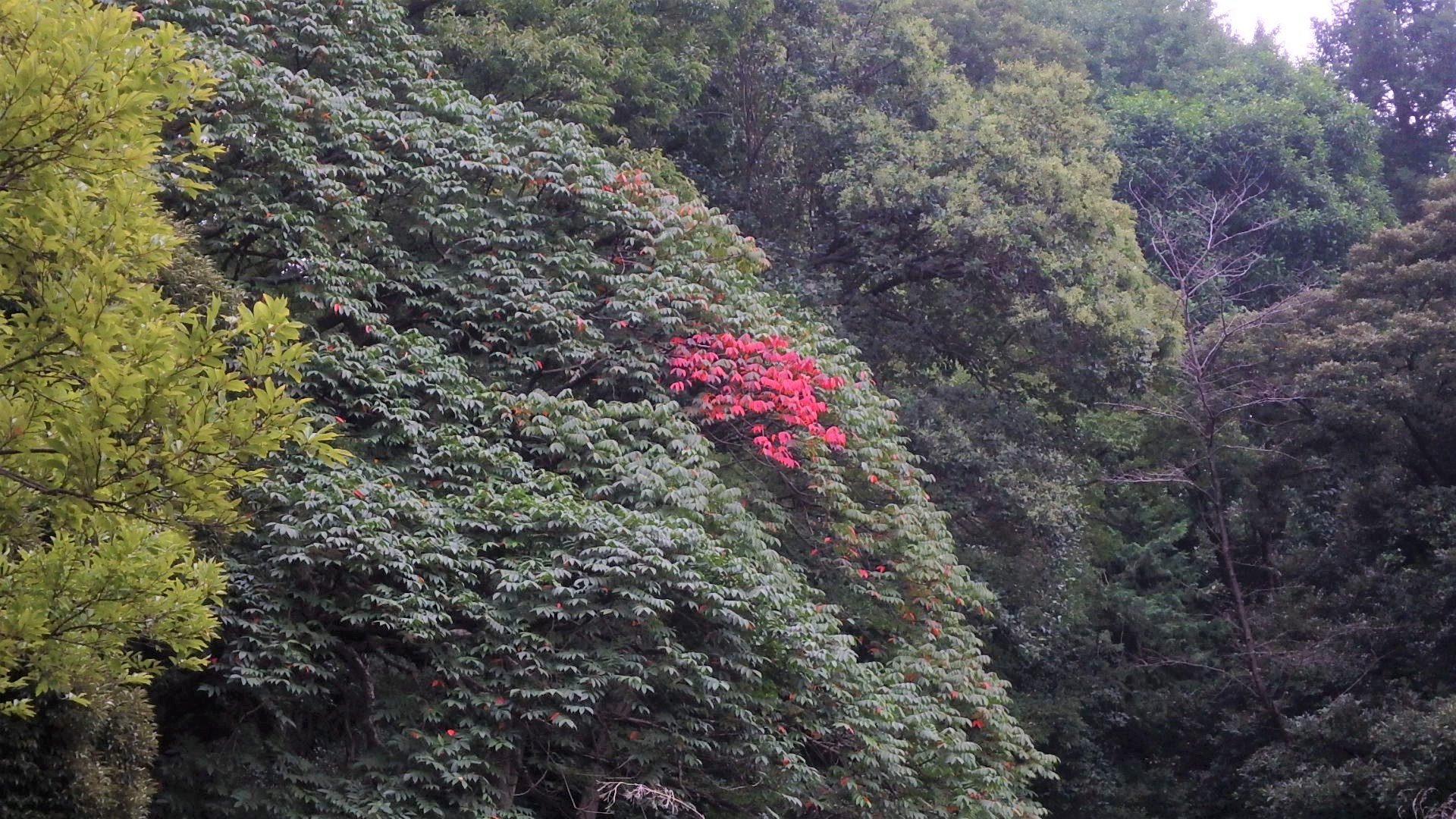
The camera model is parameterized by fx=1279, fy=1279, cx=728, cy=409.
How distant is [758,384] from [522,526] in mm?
2528

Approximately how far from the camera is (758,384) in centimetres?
938

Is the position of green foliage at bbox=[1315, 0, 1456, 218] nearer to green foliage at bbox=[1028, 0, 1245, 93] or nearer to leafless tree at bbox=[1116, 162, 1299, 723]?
green foliage at bbox=[1028, 0, 1245, 93]

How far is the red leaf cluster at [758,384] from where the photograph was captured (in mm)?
9328

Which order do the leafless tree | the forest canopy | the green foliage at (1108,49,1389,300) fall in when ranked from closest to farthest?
the forest canopy → the leafless tree → the green foliage at (1108,49,1389,300)

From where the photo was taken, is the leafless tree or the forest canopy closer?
the forest canopy

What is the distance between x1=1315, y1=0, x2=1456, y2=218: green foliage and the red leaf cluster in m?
17.6

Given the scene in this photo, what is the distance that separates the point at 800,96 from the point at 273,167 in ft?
24.8

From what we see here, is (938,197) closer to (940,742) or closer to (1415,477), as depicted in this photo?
(1415,477)

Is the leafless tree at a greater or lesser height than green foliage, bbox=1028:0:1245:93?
lesser

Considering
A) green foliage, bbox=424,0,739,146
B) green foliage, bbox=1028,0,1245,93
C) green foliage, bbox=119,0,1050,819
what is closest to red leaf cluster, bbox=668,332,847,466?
green foliage, bbox=119,0,1050,819

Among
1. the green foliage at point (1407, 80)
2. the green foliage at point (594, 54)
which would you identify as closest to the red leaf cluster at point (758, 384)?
the green foliage at point (594, 54)

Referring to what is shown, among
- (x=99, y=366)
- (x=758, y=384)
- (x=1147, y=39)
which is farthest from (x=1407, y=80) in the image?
(x=99, y=366)

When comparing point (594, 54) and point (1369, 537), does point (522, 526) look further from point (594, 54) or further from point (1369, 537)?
point (1369, 537)

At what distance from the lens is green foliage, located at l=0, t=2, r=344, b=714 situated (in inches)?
144
